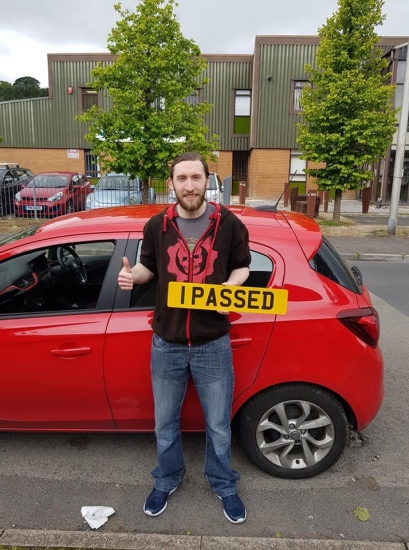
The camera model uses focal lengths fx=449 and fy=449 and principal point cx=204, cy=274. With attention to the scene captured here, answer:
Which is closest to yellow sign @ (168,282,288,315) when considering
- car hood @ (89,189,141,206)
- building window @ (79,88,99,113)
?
car hood @ (89,189,141,206)

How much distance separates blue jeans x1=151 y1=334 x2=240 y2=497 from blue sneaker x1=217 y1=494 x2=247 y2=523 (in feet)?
0.11

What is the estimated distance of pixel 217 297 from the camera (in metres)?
2.11

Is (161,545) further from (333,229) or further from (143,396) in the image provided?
(333,229)

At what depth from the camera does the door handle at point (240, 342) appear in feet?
8.17

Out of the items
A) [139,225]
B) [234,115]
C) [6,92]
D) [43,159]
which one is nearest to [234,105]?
[234,115]

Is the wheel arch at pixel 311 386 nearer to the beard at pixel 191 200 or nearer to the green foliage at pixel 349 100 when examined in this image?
the beard at pixel 191 200

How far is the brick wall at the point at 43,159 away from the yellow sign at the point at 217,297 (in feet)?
83.8

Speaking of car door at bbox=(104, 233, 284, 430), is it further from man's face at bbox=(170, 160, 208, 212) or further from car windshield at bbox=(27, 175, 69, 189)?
car windshield at bbox=(27, 175, 69, 189)

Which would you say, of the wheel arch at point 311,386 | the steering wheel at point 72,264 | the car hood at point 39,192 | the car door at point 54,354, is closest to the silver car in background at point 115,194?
the car hood at point 39,192

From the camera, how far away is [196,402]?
8.57 feet

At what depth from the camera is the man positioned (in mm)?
2135

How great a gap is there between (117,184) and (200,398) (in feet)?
43.1

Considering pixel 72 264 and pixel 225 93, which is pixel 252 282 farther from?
pixel 225 93

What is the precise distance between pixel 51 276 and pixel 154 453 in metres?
1.42
